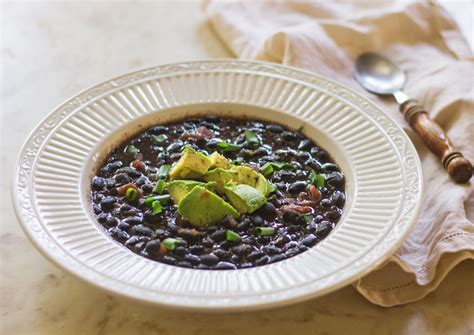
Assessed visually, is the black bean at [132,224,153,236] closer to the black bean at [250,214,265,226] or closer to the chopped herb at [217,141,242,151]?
the black bean at [250,214,265,226]

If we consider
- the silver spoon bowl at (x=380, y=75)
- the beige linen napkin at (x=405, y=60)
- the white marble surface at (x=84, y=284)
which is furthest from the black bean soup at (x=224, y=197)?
the silver spoon bowl at (x=380, y=75)

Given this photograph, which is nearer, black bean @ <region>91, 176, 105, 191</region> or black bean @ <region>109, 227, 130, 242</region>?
black bean @ <region>109, 227, 130, 242</region>

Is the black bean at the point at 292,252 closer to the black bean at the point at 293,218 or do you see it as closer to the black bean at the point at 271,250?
the black bean at the point at 271,250

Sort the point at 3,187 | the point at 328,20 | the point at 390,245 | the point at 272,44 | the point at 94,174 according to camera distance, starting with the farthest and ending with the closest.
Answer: the point at 328,20, the point at 272,44, the point at 3,187, the point at 94,174, the point at 390,245

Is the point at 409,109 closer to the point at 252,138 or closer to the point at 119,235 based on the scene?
the point at 252,138

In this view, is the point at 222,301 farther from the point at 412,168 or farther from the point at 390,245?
the point at 412,168

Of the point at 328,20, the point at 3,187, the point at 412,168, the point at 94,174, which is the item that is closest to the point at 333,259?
the point at 412,168

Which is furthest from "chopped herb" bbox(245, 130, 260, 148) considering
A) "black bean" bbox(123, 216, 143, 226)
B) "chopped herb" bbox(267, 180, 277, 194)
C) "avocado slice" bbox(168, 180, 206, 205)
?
"black bean" bbox(123, 216, 143, 226)
